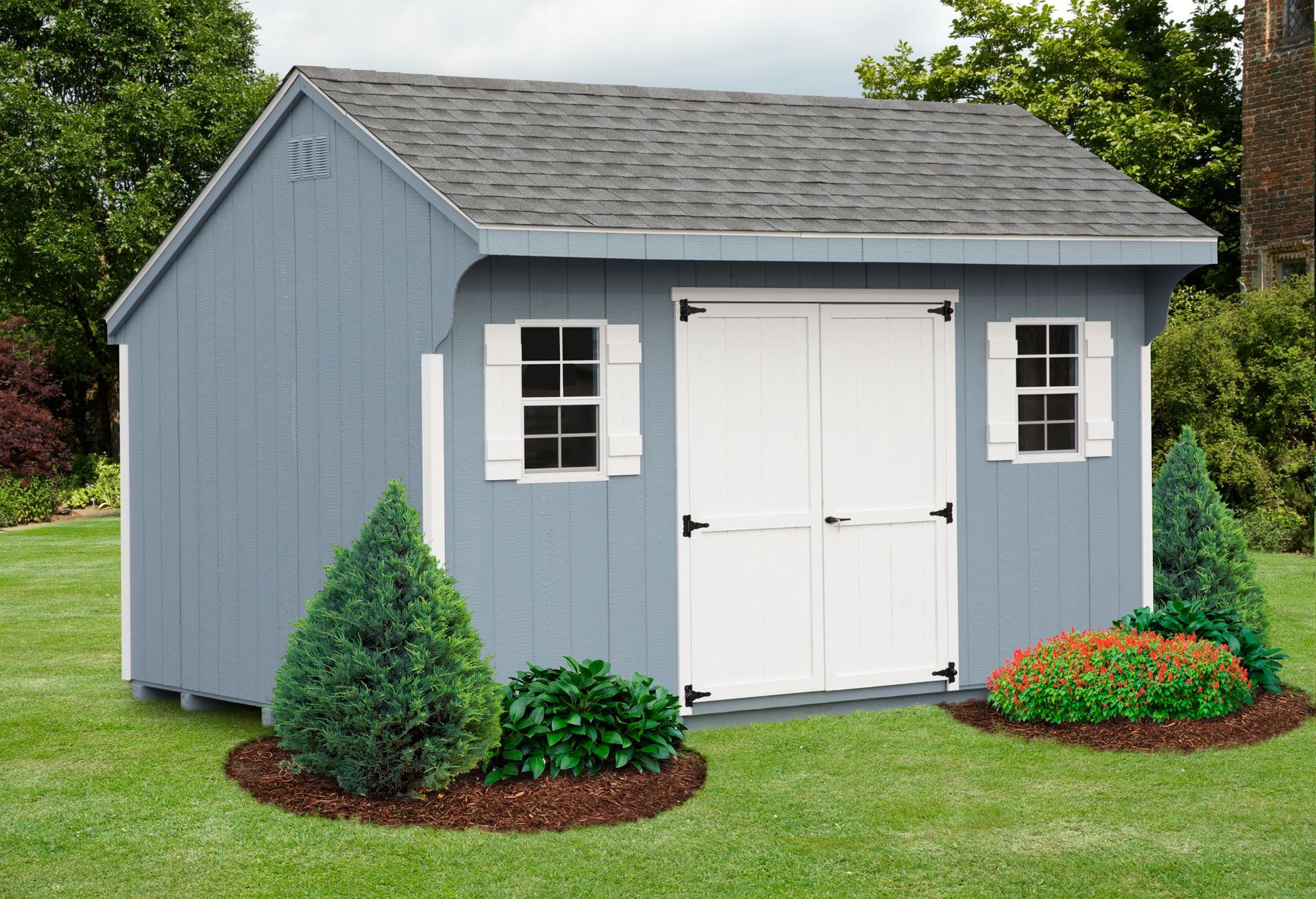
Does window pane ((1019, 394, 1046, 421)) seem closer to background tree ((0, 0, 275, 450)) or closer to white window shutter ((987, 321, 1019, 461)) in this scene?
white window shutter ((987, 321, 1019, 461))

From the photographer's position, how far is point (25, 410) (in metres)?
21.8

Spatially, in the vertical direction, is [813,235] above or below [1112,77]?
below

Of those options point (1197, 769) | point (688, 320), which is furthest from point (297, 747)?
point (1197, 769)

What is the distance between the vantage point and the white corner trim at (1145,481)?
878cm

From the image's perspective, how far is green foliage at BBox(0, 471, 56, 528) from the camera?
2070cm

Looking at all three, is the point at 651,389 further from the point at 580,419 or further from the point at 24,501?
the point at 24,501

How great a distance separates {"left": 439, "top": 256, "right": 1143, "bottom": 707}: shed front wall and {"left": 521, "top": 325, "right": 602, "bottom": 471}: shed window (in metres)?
0.12

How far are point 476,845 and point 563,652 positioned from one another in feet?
5.71

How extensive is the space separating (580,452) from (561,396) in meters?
0.32

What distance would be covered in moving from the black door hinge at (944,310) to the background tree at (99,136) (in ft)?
53.3

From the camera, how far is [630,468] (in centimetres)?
765

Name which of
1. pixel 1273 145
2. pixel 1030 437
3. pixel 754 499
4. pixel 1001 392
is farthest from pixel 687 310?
pixel 1273 145

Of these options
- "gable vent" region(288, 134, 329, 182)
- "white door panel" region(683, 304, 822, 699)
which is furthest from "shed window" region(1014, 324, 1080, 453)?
"gable vent" region(288, 134, 329, 182)

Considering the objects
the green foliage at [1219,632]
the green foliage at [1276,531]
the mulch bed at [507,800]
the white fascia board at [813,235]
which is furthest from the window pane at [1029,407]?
the green foliage at [1276,531]
